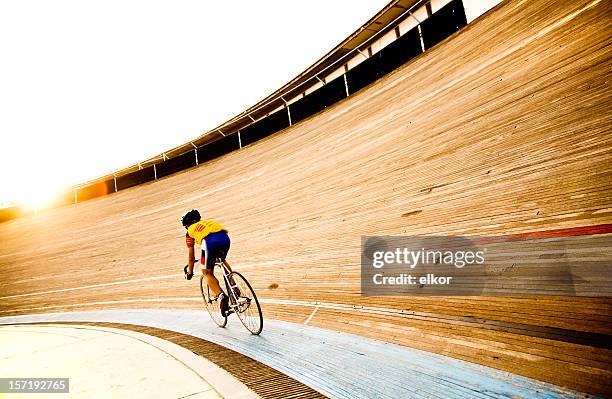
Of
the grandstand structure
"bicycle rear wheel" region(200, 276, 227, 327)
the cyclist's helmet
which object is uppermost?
the grandstand structure

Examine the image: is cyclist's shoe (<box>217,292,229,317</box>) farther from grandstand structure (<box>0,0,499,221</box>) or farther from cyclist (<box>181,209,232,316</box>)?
grandstand structure (<box>0,0,499,221</box>)

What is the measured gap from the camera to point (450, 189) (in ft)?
11.3

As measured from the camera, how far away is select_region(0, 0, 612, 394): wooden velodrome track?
2.11m

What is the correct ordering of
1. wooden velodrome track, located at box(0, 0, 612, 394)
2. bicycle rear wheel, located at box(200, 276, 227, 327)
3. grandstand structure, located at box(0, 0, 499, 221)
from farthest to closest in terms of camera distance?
grandstand structure, located at box(0, 0, 499, 221), bicycle rear wheel, located at box(200, 276, 227, 327), wooden velodrome track, located at box(0, 0, 612, 394)

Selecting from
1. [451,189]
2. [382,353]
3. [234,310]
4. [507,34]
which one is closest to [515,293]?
[382,353]

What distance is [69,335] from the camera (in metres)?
4.77

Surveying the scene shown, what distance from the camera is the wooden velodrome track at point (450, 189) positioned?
6.93 feet

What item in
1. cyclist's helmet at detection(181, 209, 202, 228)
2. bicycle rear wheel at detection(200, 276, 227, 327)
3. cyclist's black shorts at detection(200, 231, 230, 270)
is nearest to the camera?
cyclist's black shorts at detection(200, 231, 230, 270)


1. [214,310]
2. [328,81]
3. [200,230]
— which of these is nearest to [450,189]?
[200,230]

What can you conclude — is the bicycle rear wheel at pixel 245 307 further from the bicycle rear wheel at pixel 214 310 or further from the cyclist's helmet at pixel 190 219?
the cyclist's helmet at pixel 190 219

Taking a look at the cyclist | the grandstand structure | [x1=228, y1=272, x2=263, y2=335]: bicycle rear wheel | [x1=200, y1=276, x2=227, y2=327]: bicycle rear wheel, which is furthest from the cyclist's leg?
the grandstand structure

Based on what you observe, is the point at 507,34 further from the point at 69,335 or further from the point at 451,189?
the point at 69,335

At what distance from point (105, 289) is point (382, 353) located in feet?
27.2

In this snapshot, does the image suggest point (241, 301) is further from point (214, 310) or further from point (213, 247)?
point (214, 310)
